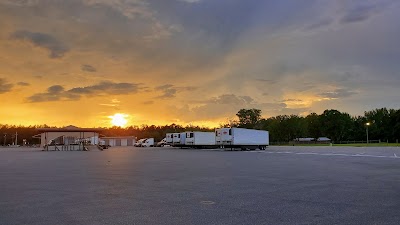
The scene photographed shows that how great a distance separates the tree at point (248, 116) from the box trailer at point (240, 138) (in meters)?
80.0

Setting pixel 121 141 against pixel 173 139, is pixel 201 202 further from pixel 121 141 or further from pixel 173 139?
pixel 121 141

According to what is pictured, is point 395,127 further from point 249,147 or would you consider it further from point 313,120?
point 249,147

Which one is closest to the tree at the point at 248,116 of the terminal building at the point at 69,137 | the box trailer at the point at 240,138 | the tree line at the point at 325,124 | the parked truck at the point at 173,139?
the tree line at the point at 325,124

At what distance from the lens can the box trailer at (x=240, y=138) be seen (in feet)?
162

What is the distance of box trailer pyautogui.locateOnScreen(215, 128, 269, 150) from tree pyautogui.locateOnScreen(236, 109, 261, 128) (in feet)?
262


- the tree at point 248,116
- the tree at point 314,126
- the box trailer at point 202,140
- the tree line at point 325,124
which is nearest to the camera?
the box trailer at point 202,140

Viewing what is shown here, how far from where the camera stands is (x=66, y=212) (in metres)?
7.43

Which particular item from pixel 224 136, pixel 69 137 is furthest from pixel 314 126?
pixel 224 136

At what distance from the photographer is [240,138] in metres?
49.6

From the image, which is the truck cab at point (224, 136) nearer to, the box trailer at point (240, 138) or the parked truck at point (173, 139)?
the box trailer at point (240, 138)

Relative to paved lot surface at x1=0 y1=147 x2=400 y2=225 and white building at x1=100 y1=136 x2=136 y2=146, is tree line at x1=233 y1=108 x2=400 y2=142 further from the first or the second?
paved lot surface at x1=0 y1=147 x2=400 y2=225

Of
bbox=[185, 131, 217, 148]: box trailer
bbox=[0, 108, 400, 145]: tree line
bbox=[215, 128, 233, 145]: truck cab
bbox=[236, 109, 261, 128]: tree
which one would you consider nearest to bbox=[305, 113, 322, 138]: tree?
bbox=[0, 108, 400, 145]: tree line

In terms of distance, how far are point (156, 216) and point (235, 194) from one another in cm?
322

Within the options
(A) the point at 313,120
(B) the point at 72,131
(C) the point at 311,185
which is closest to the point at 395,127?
(A) the point at 313,120
